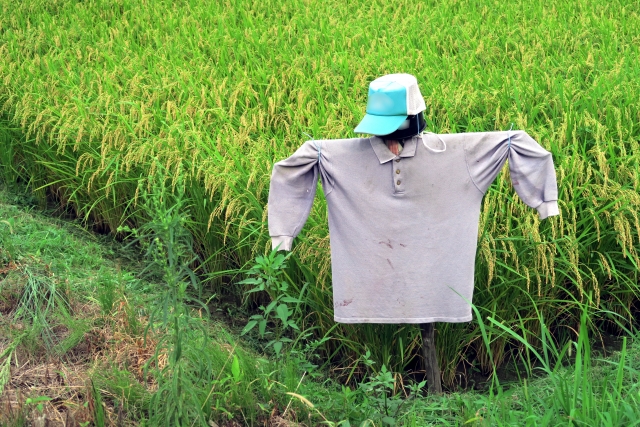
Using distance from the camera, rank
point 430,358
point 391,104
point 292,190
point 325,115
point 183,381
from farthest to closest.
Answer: point 325,115 < point 430,358 < point 292,190 < point 391,104 < point 183,381

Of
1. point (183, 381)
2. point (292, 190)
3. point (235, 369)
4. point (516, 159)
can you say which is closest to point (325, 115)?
point (292, 190)

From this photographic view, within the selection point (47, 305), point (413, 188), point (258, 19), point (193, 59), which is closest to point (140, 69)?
point (193, 59)

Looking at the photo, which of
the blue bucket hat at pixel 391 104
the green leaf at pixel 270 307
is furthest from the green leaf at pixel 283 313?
the blue bucket hat at pixel 391 104

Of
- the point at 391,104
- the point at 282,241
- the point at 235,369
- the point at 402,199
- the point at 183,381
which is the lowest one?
the point at 235,369

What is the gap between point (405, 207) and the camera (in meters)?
2.23

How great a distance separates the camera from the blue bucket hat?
7.02 ft

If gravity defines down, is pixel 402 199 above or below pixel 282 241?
above

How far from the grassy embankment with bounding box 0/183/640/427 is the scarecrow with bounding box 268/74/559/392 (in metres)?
0.26

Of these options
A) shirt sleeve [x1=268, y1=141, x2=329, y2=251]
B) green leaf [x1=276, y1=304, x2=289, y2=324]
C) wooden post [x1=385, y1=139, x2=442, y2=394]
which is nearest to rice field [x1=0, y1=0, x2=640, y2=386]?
wooden post [x1=385, y1=139, x2=442, y2=394]

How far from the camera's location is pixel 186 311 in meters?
2.00

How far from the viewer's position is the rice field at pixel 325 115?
A: 275 centimetres

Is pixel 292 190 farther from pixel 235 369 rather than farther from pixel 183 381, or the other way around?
pixel 183 381

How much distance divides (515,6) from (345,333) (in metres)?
3.42

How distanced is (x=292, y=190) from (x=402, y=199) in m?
0.33
